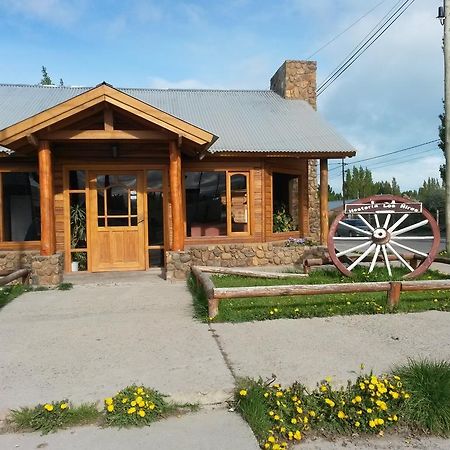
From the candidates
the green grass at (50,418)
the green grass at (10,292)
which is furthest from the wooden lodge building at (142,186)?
the green grass at (50,418)

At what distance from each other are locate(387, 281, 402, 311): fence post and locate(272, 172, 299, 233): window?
18.3 ft

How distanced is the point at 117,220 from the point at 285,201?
470cm

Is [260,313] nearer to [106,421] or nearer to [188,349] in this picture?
[188,349]

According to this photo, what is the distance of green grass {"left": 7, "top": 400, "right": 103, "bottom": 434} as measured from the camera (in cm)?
334

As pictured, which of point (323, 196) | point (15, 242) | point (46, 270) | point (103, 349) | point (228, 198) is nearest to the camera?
point (103, 349)

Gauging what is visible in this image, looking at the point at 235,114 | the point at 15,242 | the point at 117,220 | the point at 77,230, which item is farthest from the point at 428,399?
the point at 235,114

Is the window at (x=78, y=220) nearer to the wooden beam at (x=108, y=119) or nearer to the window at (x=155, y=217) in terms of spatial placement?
the window at (x=155, y=217)

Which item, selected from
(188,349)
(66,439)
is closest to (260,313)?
(188,349)

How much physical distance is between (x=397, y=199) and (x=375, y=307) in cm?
328

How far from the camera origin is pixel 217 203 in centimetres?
1150

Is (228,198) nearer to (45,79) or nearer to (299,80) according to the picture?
(299,80)

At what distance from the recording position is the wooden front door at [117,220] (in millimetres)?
10508

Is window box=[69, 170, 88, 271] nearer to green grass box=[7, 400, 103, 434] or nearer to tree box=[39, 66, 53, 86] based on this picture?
green grass box=[7, 400, 103, 434]

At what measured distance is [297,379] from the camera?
3998 millimetres
